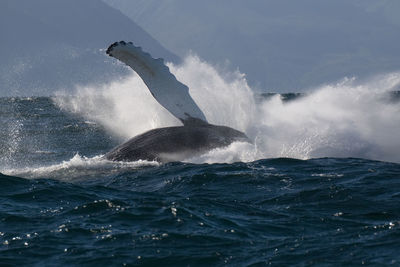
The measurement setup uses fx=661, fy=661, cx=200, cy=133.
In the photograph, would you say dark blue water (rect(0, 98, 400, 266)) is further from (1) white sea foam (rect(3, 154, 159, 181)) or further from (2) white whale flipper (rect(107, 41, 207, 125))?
(2) white whale flipper (rect(107, 41, 207, 125))

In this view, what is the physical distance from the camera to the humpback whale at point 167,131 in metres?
11.6

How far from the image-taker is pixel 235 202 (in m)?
8.18

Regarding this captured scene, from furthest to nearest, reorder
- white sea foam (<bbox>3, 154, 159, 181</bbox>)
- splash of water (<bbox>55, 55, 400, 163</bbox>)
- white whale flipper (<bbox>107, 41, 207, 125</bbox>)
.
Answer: splash of water (<bbox>55, 55, 400, 163</bbox>) < white whale flipper (<bbox>107, 41, 207, 125</bbox>) < white sea foam (<bbox>3, 154, 159, 181</bbox>)

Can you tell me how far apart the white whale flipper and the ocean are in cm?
109

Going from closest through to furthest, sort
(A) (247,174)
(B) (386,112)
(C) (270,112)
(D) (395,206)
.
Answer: (D) (395,206) → (A) (247,174) → (B) (386,112) → (C) (270,112)

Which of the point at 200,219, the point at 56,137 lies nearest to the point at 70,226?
the point at 200,219

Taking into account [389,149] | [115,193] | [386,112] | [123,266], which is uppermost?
[386,112]

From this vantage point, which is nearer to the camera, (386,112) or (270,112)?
(386,112)

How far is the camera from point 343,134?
13.8m

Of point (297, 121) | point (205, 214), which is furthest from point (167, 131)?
point (205, 214)

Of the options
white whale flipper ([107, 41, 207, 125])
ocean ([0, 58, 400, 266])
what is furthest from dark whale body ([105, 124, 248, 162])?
white whale flipper ([107, 41, 207, 125])

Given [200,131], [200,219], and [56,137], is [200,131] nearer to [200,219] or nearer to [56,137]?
[200,219]

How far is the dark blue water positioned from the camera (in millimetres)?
6047

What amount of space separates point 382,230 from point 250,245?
55.9 inches
